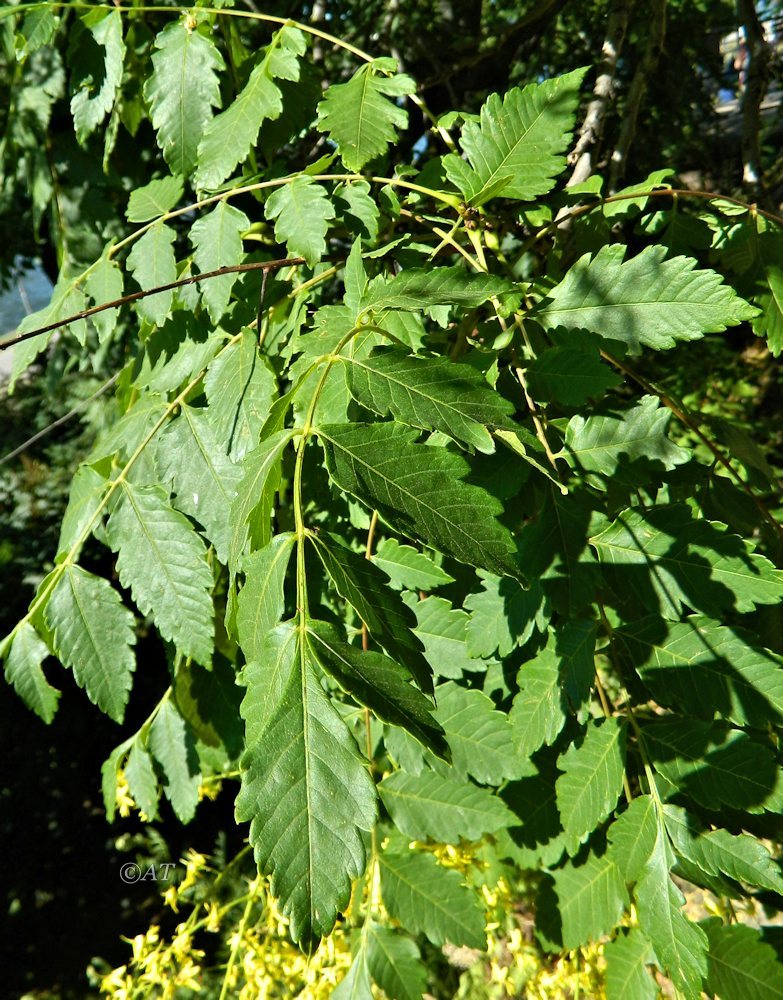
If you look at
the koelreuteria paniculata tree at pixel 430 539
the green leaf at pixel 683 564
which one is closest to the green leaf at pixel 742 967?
the koelreuteria paniculata tree at pixel 430 539

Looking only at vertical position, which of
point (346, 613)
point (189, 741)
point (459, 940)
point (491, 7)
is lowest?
point (459, 940)

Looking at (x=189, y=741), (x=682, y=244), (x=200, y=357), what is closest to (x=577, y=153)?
(x=682, y=244)

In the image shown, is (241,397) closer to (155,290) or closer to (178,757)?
(155,290)

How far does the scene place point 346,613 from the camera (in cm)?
149

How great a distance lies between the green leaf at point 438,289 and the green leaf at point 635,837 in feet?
2.34

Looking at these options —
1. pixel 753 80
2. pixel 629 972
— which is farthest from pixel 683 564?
pixel 753 80

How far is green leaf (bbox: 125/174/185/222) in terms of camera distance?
150 centimetres

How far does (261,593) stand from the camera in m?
0.87

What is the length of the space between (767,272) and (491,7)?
4.45 meters

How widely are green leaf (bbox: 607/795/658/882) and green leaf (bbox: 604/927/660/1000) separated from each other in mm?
285

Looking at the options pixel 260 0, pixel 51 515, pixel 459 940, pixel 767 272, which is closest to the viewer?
pixel 459 940

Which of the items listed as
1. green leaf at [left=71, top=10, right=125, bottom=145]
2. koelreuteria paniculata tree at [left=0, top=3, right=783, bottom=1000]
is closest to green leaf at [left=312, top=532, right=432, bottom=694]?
koelreuteria paniculata tree at [left=0, top=3, right=783, bottom=1000]

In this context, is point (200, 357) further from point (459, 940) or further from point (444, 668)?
point (459, 940)

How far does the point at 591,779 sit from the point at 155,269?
1.13 metres
